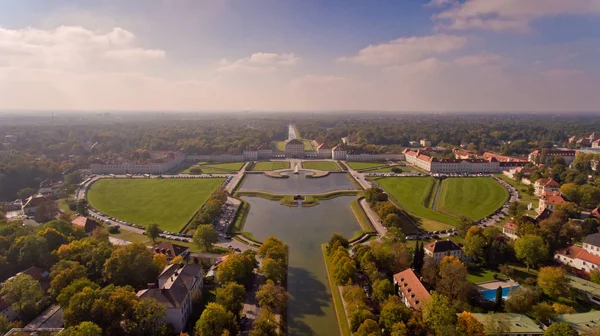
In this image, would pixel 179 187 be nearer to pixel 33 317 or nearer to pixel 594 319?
pixel 33 317

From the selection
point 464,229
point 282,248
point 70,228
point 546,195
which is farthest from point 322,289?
point 546,195

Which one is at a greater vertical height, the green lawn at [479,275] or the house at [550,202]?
the house at [550,202]

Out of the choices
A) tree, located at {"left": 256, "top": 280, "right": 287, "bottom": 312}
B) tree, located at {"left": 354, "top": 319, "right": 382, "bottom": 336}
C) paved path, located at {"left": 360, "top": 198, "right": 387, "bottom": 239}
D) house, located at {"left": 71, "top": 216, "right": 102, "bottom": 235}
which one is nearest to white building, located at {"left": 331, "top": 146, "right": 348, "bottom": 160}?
paved path, located at {"left": 360, "top": 198, "right": 387, "bottom": 239}

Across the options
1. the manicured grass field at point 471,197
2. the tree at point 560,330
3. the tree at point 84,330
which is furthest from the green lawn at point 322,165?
the tree at point 84,330

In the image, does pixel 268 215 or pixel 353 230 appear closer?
pixel 353 230

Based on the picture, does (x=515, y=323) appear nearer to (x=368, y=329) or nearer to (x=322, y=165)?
(x=368, y=329)

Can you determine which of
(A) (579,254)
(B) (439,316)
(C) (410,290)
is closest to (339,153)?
(A) (579,254)

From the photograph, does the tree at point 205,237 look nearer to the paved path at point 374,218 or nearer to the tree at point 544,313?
the paved path at point 374,218
